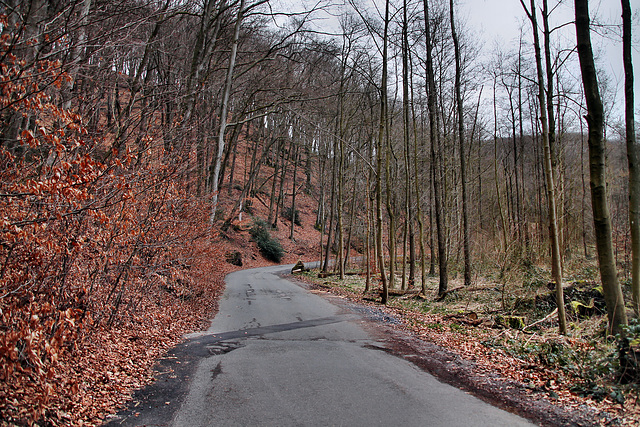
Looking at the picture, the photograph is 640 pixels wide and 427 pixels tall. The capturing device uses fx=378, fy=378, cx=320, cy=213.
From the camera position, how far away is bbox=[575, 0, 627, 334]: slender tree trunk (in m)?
5.78

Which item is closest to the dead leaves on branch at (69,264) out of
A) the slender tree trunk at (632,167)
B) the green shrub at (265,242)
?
the slender tree trunk at (632,167)

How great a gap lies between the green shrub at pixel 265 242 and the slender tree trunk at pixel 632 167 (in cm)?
3014

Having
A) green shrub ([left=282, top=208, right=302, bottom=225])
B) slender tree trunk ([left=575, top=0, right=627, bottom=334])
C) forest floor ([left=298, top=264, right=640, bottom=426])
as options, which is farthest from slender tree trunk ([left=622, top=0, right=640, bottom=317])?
green shrub ([left=282, top=208, right=302, bottom=225])

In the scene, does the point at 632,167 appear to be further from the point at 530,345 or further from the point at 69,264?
the point at 69,264

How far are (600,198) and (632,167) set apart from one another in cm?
125

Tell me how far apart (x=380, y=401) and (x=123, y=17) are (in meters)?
7.20

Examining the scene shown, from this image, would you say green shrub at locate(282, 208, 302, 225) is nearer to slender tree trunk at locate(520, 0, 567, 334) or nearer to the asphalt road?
the asphalt road

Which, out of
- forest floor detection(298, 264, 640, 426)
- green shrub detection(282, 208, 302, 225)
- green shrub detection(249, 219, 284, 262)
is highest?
green shrub detection(282, 208, 302, 225)

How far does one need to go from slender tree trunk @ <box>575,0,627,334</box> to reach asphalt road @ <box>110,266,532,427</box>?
9.47 ft

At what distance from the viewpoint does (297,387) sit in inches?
199

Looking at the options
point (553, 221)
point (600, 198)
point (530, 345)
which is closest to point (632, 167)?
point (600, 198)

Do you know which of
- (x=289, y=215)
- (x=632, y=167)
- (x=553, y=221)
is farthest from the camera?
(x=289, y=215)

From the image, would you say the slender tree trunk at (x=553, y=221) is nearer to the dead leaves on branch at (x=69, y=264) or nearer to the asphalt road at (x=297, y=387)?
the asphalt road at (x=297, y=387)

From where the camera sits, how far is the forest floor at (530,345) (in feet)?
15.3
